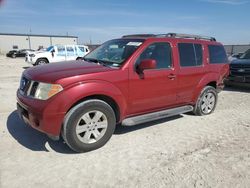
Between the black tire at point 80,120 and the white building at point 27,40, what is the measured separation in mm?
60164

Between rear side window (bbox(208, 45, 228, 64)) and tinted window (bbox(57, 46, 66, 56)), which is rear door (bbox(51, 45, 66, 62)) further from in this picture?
A: rear side window (bbox(208, 45, 228, 64))

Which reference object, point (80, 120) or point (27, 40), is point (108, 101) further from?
point (27, 40)

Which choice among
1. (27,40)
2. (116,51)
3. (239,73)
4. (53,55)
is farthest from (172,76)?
(27,40)

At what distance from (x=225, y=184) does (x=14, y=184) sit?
8.83 ft

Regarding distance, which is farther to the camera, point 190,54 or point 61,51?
point 61,51

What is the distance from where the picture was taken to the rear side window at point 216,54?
20.7ft

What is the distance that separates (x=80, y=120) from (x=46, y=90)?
0.69 m

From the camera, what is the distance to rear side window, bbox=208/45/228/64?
249 inches

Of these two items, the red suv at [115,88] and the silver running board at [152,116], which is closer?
the red suv at [115,88]

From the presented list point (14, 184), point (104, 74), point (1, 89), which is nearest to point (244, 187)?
point (104, 74)

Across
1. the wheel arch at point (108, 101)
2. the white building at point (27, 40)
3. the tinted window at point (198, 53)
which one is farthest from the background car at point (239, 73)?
the white building at point (27, 40)

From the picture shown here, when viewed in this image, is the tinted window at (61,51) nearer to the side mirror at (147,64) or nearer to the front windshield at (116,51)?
the front windshield at (116,51)

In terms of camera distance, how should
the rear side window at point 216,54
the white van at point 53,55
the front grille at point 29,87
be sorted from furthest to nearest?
1. the white van at point 53,55
2. the rear side window at point 216,54
3. the front grille at point 29,87

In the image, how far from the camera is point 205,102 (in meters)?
6.31
